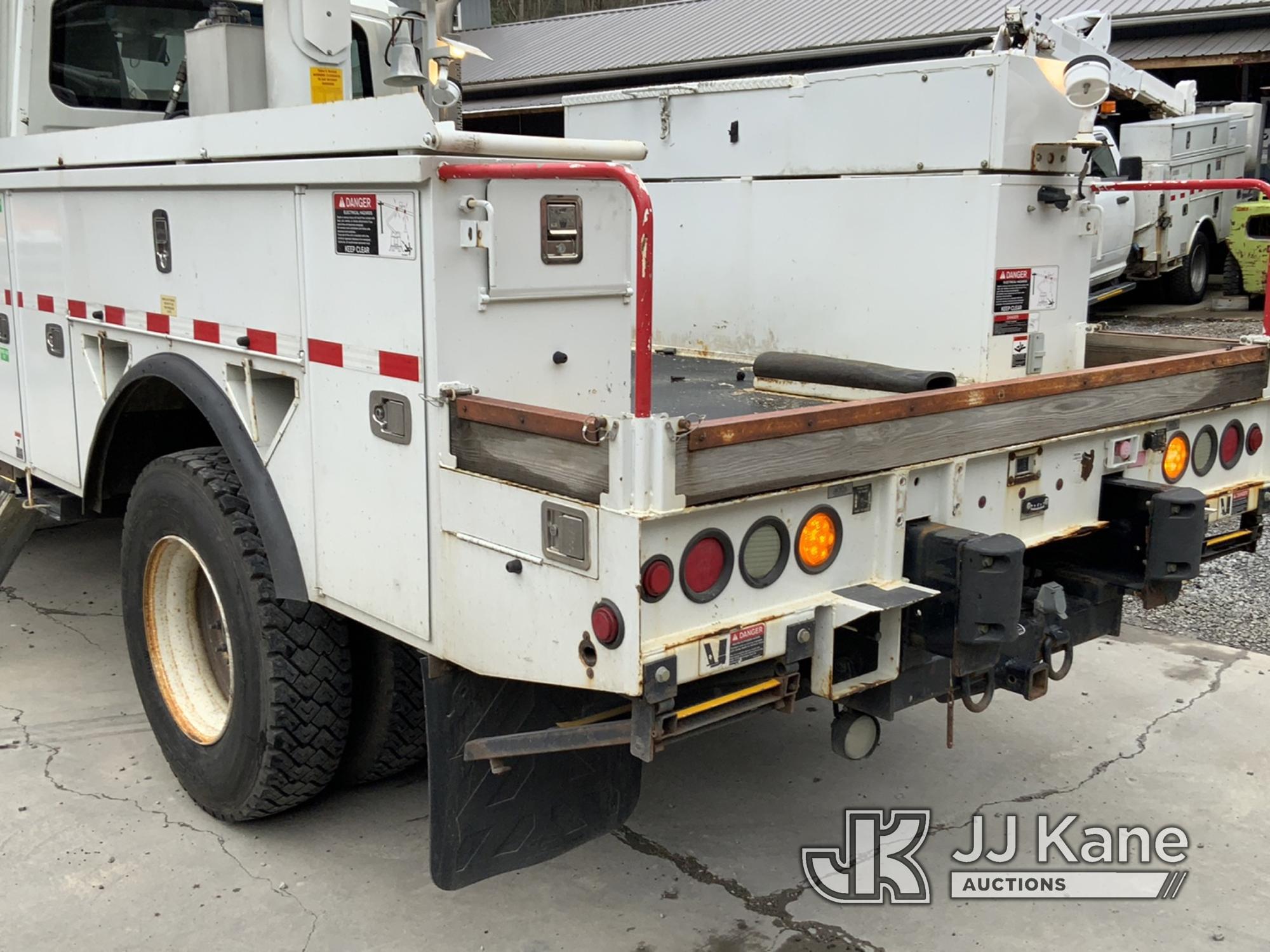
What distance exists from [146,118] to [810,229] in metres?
2.35

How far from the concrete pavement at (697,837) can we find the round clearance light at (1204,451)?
3.35 feet

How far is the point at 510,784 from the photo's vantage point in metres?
2.94

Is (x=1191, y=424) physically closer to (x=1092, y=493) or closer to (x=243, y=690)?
(x=1092, y=493)

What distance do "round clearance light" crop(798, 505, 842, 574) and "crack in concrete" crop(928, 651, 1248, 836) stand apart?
137 centimetres

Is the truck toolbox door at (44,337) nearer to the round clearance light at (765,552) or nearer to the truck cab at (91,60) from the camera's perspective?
the truck cab at (91,60)

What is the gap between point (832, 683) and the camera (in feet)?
9.23

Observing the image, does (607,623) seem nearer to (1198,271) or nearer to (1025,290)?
(1025,290)

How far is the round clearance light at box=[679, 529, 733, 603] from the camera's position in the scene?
2.44m

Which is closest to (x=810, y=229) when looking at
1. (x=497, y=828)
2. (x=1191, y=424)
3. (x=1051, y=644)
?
(x=1191, y=424)

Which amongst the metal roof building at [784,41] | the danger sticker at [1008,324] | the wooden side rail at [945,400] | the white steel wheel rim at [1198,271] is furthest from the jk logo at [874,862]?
the white steel wheel rim at [1198,271]

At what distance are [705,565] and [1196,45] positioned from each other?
14.3 metres

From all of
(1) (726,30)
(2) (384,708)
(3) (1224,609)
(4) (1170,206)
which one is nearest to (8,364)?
(2) (384,708)

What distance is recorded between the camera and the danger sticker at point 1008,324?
12.5 ft

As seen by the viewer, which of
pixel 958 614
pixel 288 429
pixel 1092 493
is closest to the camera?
pixel 958 614
